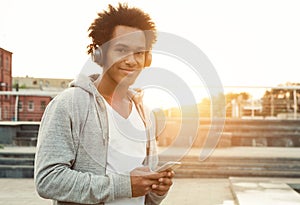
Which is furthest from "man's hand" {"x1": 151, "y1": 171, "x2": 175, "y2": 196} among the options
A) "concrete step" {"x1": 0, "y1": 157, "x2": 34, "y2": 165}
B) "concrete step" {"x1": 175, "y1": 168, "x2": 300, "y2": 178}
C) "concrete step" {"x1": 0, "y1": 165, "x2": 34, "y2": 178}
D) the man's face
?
"concrete step" {"x1": 0, "y1": 157, "x2": 34, "y2": 165}

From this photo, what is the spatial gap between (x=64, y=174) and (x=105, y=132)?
18cm

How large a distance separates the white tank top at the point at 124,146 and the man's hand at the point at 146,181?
0.04 metres

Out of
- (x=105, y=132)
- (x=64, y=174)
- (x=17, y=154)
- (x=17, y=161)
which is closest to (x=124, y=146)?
(x=105, y=132)

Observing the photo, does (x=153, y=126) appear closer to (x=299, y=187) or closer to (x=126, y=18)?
(x=126, y=18)

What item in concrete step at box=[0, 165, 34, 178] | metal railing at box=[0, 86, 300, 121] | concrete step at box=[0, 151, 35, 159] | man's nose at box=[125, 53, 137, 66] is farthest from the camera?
metal railing at box=[0, 86, 300, 121]

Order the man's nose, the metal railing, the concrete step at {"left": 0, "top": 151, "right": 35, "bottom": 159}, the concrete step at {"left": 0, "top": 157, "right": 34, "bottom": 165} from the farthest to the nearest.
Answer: the metal railing
the concrete step at {"left": 0, "top": 151, "right": 35, "bottom": 159}
the concrete step at {"left": 0, "top": 157, "right": 34, "bottom": 165}
the man's nose

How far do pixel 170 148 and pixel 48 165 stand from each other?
0.42 m

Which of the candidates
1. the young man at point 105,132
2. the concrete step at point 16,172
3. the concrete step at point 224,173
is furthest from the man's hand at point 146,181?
the concrete step at point 16,172

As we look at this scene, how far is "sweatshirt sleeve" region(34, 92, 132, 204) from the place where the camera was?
4.78ft

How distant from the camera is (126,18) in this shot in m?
1.59

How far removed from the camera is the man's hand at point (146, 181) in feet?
4.82

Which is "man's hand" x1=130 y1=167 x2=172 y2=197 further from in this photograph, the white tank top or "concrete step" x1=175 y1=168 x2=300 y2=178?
"concrete step" x1=175 y1=168 x2=300 y2=178

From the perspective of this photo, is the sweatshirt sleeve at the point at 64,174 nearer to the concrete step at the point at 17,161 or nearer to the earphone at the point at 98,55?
the earphone at the point at 98,55

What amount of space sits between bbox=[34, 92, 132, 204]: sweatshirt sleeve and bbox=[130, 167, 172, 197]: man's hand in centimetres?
2
